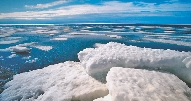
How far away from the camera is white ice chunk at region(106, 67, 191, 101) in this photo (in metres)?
3.64

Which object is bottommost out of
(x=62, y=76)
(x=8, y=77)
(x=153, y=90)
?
(x=8, y=77)

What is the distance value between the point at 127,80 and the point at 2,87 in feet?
16.7

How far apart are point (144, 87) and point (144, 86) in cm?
5

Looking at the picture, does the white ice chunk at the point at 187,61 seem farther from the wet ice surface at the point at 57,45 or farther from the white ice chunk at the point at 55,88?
the white ice chunk at the point at 55,88

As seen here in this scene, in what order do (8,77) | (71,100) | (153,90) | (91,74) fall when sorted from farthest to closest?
(8,77) < (91,74) < (71,100) < (153,90)

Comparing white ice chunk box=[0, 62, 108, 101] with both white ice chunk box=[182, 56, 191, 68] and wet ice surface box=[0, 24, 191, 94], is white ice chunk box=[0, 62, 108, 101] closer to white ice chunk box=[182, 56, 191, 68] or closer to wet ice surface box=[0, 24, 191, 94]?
white ice chunk box=[182, 56, 191, 68]

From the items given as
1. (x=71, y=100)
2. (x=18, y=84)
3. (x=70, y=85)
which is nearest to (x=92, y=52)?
(x=70, y=85)

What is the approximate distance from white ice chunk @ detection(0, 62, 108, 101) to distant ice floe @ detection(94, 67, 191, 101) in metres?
0.73

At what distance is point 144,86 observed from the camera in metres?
4.15

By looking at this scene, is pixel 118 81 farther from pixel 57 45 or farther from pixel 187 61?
pixel 57 45

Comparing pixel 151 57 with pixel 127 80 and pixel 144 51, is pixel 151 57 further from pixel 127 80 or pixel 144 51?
pixel 127 80

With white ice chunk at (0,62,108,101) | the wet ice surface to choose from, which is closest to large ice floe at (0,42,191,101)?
white ice chunk at (0,62,108,101)

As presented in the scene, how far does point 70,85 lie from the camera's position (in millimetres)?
Answer: 5469

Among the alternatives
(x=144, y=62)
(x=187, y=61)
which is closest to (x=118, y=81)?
(x=144, y=62)
